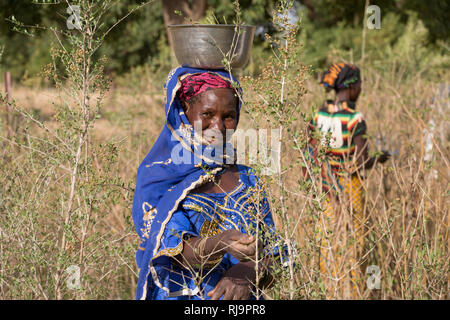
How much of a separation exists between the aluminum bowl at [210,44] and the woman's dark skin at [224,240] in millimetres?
106

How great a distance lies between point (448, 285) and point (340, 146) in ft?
3.98

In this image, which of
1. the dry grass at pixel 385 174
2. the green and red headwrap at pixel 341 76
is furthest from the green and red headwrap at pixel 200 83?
the green and red headwrap at pixel 341 76

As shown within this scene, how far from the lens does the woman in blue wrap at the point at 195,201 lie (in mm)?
1680

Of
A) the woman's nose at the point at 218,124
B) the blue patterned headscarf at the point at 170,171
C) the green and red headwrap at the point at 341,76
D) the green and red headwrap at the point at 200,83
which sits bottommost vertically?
the blue patterned headscarf at the point at 170,171

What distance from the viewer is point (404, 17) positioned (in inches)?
288

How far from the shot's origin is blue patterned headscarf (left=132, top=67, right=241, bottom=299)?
175 cm

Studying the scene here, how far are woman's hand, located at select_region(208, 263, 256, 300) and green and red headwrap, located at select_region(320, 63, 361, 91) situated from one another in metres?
2.35

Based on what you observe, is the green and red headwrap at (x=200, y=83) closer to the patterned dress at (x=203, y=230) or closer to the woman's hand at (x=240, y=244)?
the patterned dress at (x=203, y=230)

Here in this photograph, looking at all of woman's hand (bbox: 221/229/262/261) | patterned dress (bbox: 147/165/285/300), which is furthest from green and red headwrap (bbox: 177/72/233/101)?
woman's hand (bbox: 221/229/262/261)

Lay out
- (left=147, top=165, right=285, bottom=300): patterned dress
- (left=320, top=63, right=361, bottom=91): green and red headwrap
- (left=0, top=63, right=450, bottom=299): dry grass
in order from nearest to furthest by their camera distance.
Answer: (left=147, top=165, right=285, bottom=300): patterned dress < (left=0, top=63, right=450, bottom=299): dry grass < (left=320, top=63, right=361, bottom=91): green and red headwrap

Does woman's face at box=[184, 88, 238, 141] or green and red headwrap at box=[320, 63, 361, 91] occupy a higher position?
green and red headwrap at box=[320, 63, 361, 91]

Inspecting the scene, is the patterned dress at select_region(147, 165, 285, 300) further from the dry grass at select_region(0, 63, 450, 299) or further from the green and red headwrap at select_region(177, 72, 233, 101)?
the dry grass at select_region(0, 63, 450, 299)

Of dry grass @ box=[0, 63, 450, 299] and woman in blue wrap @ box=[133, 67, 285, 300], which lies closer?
woman in blue wrap @ box=[133, 67, 285, 300]

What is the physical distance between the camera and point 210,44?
5.83 ft
